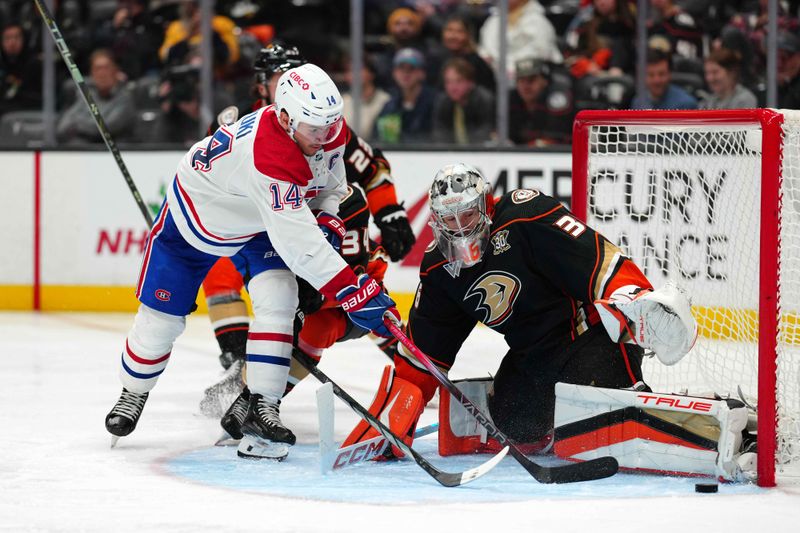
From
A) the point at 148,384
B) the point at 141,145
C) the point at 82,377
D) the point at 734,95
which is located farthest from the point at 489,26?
the point at 148,384

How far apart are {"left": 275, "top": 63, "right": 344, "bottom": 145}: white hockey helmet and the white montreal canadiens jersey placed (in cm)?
6

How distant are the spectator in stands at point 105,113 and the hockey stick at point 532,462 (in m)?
3.68

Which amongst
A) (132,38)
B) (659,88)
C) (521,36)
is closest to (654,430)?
(659,88)

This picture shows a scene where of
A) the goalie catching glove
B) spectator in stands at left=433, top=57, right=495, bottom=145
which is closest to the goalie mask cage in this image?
the goalie catching glove

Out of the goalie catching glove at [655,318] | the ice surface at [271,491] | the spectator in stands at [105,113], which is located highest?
the spectator in stands at [105,113]

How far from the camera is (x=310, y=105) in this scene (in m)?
3.16

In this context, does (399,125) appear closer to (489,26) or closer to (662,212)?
(489,26)

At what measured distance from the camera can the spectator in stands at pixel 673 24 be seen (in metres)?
6.20

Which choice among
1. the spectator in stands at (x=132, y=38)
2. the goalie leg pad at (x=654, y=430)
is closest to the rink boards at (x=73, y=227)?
the spectator in stands at (x=132, y=38)

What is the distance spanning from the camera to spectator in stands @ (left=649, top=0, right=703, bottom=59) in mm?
6199

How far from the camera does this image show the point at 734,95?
5.95 metres

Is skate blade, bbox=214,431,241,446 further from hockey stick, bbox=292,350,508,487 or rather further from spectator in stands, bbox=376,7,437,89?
spectator in stands, bbox=376,7,437,89

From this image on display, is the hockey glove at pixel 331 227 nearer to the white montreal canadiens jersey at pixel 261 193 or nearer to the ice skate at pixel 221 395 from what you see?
the white montreal canadiens jersey at pixel 261 193

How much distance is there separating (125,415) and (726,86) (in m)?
3.47
